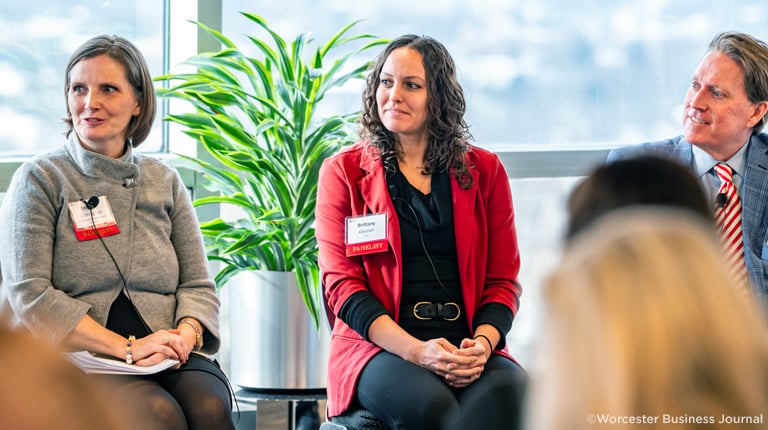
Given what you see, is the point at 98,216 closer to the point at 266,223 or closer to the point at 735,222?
the point at 266,223

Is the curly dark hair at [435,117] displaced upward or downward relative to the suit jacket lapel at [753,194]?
upward

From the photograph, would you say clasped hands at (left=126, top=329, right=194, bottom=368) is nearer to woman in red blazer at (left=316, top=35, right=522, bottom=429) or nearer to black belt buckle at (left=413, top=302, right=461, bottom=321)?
woman in red blazer at (left=316, top=35, right=522, bottom=429)

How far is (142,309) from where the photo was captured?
8.48 ft

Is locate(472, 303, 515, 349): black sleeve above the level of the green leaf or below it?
below

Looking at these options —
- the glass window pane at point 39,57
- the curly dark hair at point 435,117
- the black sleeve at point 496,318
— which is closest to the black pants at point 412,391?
the black sleeve at point 496,318

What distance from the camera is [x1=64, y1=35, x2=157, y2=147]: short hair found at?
106 inches

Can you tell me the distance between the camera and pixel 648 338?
87cm

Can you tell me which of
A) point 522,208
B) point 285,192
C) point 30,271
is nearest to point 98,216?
point 30,271

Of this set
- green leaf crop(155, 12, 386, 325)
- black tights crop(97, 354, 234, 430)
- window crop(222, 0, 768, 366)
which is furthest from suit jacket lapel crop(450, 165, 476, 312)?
window crop(222, 0, 768, 366)

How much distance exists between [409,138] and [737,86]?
1.13m

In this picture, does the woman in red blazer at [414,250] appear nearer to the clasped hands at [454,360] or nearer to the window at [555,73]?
the clasped hands at [454,360]

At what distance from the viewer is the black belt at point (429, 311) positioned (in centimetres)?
→ 259

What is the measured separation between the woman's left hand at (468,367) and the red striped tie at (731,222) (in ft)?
2.94

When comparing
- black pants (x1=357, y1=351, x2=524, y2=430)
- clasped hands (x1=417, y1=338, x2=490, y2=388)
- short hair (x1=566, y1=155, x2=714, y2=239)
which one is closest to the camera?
short hair (x1=566, y1=155, x2=714, y2=239)
